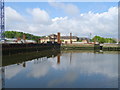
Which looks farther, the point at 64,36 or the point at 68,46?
the point at 64,36

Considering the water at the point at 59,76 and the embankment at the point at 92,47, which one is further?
the embankment at the point at 92,47

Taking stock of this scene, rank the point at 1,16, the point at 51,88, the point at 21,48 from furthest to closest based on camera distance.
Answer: the point at 1,16 < the point at 21,48 < the point at 51,88

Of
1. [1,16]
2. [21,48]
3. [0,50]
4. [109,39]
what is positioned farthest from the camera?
[109,39]

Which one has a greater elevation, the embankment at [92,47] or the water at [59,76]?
the embankment at [92,47]

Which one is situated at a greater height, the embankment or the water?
the embankment

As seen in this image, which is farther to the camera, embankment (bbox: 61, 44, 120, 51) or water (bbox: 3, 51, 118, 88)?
embankment (bbox: 61, 44, 120, 51)

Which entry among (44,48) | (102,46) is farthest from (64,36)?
(44,48)

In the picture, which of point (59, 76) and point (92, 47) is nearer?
point (59, 76)

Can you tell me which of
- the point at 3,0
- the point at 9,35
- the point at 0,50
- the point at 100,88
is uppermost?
the point at 3,0

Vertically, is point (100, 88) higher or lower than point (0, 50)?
lower

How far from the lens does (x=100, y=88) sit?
33.6 ft

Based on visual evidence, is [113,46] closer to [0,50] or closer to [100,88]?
[0,50]

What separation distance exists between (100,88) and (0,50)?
21291mm

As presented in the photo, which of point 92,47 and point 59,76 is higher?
point 92,47
